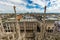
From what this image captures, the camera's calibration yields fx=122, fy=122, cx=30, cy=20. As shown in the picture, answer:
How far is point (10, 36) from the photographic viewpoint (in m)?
2.33

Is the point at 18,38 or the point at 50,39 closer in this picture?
the point at 18,38

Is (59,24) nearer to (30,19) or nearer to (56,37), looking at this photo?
(56,37)

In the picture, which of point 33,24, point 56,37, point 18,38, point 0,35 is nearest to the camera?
point 18,38

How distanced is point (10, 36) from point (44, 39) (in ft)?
2.18

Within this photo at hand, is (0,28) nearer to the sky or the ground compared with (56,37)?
nearer to the sky

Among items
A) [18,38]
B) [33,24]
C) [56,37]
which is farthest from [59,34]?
[33,24]

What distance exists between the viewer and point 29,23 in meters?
4.42

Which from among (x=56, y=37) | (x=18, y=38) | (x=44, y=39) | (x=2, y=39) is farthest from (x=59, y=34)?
(x=2, y=39)

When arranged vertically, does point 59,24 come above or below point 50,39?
above

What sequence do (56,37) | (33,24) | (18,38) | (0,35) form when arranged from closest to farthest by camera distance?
(18,38), (0,35), (56,37), (33,24)

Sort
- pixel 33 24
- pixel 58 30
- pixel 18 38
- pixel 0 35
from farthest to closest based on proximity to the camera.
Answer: pixel 33 24
pixel 58 30
pixel 0 35
pixel 18 38

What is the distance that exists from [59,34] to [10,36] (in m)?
0.96

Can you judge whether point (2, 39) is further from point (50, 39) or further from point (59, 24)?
point (59, 24)

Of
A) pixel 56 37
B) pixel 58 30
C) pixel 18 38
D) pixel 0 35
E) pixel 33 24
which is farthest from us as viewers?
pixel 33 24
